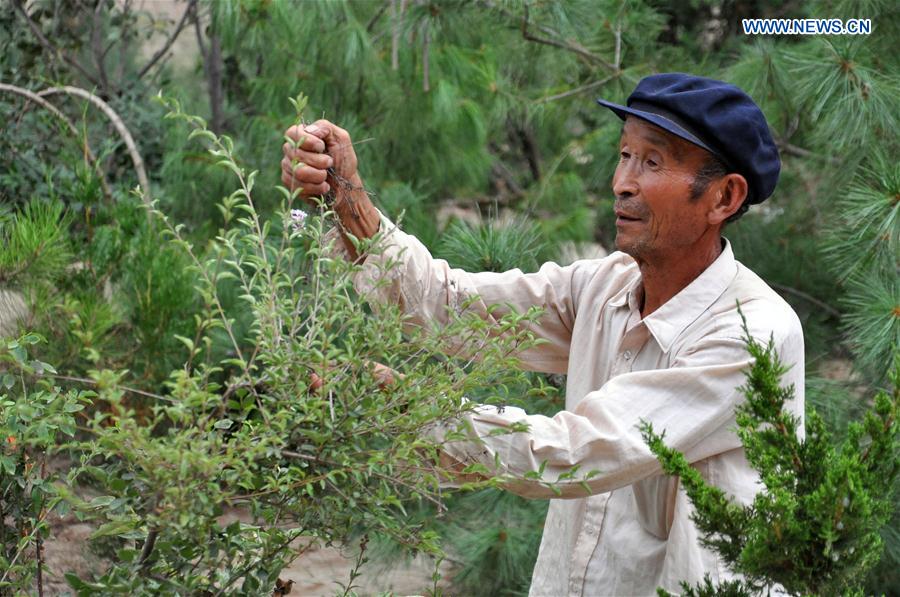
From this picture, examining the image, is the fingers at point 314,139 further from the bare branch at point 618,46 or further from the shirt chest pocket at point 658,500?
the bare branch at point 618,46

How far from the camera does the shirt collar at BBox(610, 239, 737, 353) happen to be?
5.82 feet

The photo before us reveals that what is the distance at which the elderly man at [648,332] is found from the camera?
1.59 meters

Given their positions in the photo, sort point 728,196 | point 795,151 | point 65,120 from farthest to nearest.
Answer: point 795,151 → point 65,120 → point 728,196

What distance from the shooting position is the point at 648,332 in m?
1.82

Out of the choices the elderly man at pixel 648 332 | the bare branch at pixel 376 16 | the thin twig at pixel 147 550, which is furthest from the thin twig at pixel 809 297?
the thin twig at pixel 147 550

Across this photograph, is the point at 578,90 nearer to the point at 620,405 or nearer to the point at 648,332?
the point at 648,332

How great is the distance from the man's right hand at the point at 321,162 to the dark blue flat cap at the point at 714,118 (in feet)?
1.31

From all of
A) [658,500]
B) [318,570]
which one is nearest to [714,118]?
[658,500]

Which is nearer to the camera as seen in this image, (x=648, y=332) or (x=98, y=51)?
(x=648, y=332)

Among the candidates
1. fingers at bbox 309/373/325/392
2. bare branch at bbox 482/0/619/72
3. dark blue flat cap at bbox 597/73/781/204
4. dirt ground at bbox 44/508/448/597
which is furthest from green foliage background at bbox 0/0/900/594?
fingers at bbox 309/373/325/392

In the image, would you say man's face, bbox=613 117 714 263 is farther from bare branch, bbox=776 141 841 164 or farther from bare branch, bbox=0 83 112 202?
bare branch, bbox=776 141 841 164

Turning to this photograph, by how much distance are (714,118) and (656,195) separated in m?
0.14

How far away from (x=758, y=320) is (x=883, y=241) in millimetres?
1432

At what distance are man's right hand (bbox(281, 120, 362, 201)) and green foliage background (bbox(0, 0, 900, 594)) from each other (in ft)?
3.07
